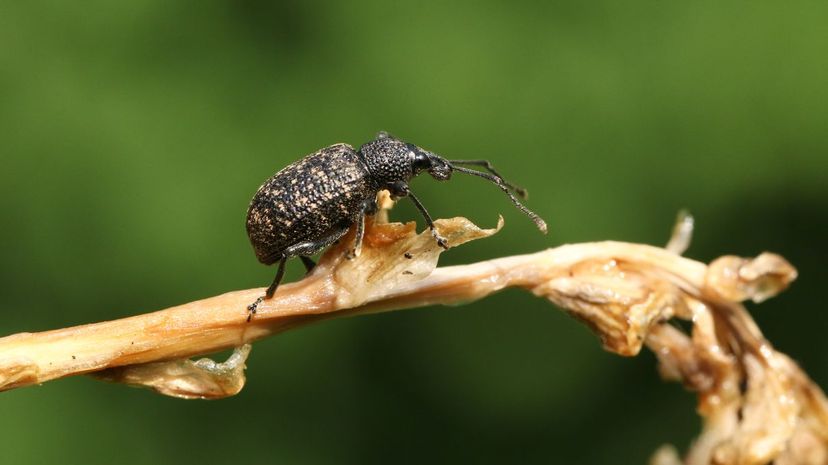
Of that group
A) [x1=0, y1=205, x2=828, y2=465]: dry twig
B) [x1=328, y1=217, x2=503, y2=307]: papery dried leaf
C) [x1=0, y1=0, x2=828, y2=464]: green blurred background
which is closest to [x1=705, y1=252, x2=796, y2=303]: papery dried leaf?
[x1=0, y1=205, x2=828, y2=465]: dry twig

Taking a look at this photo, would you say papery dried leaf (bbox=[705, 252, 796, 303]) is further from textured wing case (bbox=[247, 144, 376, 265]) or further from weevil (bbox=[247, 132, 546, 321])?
textured wing case (bbox=[247, 144, 376, 265])

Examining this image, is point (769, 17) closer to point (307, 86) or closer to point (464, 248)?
point (464, 248)

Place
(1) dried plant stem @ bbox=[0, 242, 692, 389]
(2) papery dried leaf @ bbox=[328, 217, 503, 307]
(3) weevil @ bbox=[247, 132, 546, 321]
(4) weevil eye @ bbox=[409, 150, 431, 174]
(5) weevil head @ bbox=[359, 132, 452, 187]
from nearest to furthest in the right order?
1. (1) dried plant stem @ bbox=[0, 242, 692, 389]
2. (2) papery dried leaf @ bbox=[328, 217, 503, 307]
3. (3) weevil @ bbox=[247, 132, 546, 321]
4. (5) weevil head @ bbox=[359, 132, 452, 187]
5. (4) weevil eye @ bbox=[409, 150, 431, 174]

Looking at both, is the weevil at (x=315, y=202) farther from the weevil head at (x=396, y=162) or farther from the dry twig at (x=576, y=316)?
the dry twig at (x=576, y=316)

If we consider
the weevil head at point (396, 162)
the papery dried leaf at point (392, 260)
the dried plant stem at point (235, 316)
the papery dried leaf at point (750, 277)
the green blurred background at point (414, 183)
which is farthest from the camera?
the green blurred background at point (414, 183)

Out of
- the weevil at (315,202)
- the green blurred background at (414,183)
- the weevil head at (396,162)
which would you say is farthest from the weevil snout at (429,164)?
the green blurred background at (414,183)

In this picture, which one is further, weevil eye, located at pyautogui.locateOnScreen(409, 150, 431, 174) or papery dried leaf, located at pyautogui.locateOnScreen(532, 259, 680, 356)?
weevil eye, located at pyautogui.locateOnScreen(409, 150, 431, 174)

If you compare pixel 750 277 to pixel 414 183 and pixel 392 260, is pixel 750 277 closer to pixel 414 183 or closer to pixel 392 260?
pixel 392 260
